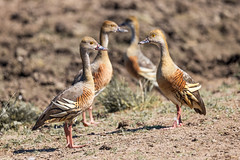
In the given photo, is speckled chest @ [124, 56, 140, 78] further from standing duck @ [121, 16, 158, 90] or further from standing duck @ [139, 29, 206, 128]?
standing duck @ [139, 29, 206, 128]

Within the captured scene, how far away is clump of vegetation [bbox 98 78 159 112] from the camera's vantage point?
939cm

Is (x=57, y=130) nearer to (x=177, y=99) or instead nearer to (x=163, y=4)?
(x=177, y=99)

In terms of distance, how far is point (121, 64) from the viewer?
13602 millimetres

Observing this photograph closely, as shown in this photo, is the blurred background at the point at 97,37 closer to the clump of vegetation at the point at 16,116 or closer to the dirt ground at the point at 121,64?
the dirt ground at the point at 121,64

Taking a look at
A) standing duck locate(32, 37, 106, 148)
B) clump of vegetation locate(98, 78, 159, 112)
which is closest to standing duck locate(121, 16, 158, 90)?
clump of vegetation locate(98, 78, 159, 112)

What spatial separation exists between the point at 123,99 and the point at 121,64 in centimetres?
421

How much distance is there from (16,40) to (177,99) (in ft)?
29.5

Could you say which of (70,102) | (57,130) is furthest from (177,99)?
(57,130)

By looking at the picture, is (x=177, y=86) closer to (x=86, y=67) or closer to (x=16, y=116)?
(x=86, y=67)

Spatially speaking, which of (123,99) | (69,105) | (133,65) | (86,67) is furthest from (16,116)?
(133,65)

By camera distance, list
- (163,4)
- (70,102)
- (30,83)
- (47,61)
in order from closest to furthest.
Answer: (70,102), (30,83), (47,61), (163,4)

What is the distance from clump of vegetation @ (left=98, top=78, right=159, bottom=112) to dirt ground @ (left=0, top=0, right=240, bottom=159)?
27 centimetres

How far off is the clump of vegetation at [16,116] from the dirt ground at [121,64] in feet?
1.19

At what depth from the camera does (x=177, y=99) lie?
284 inches
